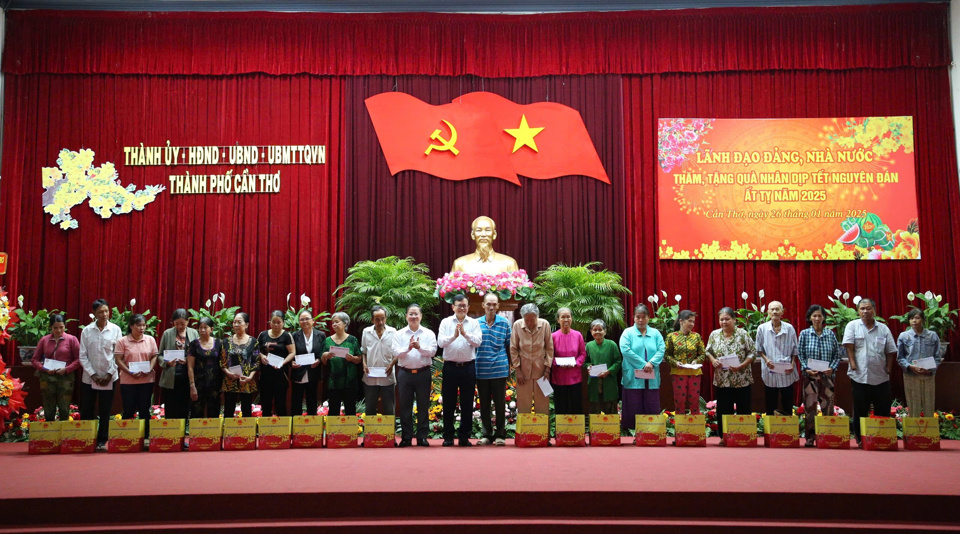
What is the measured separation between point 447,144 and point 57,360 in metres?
4.66

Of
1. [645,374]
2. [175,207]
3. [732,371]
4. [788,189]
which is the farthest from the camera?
[175,207]

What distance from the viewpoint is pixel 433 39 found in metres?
9.15

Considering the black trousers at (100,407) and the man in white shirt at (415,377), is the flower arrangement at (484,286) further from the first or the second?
the black trousers at (100,407)

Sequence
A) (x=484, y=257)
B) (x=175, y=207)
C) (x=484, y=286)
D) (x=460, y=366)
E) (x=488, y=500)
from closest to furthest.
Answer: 1. (x=488, y=500)
2. (x=460, y=366)
3. (x=484, y=286)
4. (x=484, y=257)
5. (x=175, y=207)

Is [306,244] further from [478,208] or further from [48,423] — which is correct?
[48,423]

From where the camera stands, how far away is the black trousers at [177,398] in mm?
5785

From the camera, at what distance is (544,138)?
913 centimetres

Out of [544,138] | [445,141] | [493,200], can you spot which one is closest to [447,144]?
[445,141]

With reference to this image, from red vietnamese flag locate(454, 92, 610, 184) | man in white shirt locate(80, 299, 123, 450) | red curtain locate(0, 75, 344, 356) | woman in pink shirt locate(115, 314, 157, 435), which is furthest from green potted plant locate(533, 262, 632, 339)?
man in white shirt locate(80, 299, 123, 450)

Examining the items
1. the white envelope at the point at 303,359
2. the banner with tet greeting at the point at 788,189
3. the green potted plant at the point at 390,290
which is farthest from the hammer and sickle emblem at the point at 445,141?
the white envelope at the point at 303,359

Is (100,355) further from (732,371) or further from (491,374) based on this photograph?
(732,371)

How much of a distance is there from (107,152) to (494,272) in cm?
469

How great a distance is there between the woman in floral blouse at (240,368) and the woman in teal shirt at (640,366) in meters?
2.81

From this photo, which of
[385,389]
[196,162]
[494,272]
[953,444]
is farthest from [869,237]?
[196,162]
